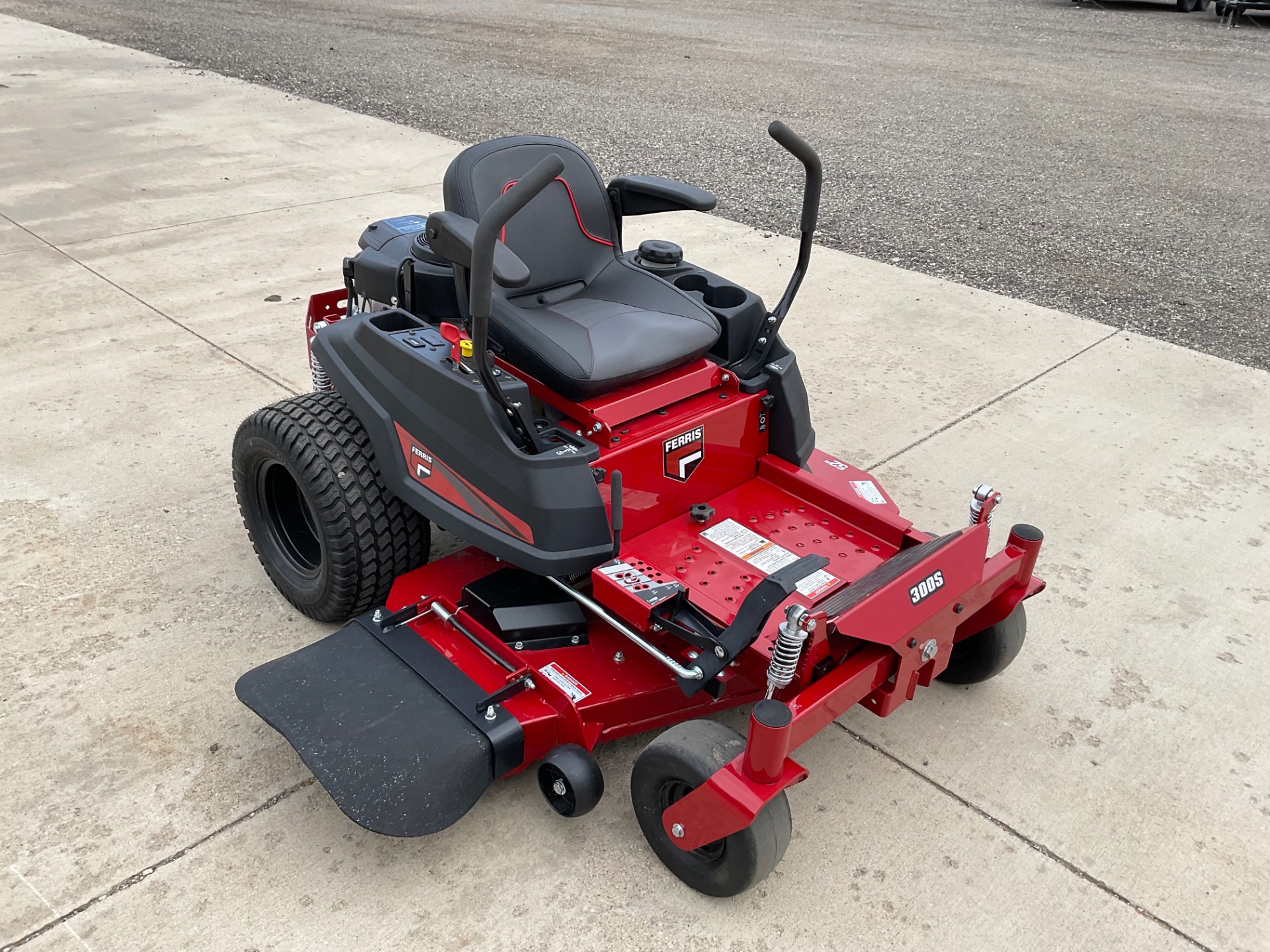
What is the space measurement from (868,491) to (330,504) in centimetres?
148

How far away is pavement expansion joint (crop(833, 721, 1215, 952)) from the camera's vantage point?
7.46 ft

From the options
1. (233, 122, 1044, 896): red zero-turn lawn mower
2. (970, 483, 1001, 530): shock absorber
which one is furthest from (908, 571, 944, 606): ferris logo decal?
(970, 483, 1001, 530): shock absorber

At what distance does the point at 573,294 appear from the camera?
310 cm

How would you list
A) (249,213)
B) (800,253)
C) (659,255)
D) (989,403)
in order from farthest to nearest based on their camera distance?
(249,213) < (989,403) < (659,255) < (800,253)

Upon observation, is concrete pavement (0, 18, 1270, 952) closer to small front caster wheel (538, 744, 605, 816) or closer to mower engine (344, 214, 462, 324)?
small front caster wheel (538, 744, 605, 816)

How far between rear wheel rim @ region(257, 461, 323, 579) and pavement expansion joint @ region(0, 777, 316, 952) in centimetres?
75

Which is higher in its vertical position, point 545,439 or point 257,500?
point 545,439

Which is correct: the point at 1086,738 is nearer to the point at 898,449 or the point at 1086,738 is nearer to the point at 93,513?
the point at 898,449

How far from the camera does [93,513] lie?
11.4ft

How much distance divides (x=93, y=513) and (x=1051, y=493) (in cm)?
333

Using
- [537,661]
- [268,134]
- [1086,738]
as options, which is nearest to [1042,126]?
[268,134]

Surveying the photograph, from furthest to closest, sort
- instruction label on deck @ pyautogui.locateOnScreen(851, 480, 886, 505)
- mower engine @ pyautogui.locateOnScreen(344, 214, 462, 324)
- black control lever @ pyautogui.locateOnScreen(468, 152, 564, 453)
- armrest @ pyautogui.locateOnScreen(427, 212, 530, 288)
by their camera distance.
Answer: mower engine @ pyautogui.locateOnScreen(344, 214, 462, 324), instruction label on deck @ pyautogui.locateOnScreen(851, 480, 886, 505), armrest @ pyautogui.locateOnScreen(427, 212, 530, 288), black control lever @ pyautogui.locateOnScreen(468, 152, 564, 453)

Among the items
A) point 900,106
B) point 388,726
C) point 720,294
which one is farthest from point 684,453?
point 900,106

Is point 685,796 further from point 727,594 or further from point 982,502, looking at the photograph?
point 982,502
